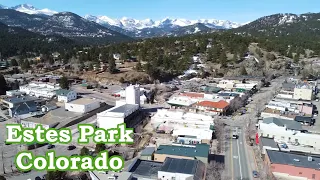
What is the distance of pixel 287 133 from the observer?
16828 mm

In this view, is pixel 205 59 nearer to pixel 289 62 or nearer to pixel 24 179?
pixel 289 62

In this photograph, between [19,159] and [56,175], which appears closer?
[19,159]

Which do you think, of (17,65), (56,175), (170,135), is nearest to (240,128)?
(170,135)

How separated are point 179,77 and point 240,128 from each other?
59.3 feet

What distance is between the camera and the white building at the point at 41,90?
27531mm

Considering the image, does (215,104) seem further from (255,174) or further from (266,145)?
(255,174)

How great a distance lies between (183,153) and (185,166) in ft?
5.07

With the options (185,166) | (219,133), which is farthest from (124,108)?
(185,166)

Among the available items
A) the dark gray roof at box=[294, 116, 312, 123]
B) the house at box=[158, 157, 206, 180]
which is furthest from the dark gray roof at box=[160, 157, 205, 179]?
the dark gray roof at box=[294, 116, 312, 123]

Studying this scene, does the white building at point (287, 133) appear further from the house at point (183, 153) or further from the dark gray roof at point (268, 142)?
the house at point (183, 153)

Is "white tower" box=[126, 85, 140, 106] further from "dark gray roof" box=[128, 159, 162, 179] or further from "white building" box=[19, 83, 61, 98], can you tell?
"white building" box=[19, 83, 61, 98]

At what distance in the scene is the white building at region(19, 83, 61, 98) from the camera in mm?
27531

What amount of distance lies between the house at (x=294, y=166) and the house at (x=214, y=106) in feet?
28.8

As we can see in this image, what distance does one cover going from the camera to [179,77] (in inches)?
1443
